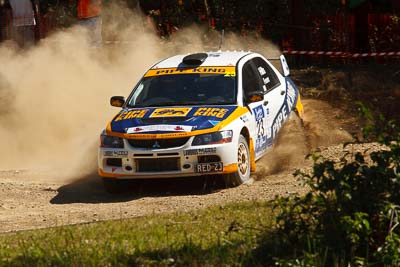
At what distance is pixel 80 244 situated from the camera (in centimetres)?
842

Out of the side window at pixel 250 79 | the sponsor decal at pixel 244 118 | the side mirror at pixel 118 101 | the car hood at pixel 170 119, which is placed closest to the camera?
the car hood at pixel 170 119

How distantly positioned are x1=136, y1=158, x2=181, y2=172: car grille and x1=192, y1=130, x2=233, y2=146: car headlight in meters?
0.33

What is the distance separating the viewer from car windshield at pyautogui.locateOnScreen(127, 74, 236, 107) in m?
13.2

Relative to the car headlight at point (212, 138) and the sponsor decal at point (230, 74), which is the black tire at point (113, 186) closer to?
the car headlight at point (212, 138)

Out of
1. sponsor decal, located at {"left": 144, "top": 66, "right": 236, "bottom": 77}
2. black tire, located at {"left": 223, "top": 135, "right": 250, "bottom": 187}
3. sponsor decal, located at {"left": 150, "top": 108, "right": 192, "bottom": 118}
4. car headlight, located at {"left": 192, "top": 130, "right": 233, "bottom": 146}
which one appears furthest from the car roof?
car headlight, located at {"left": 192, "top": 130, "right": 233, "bottom": 146}

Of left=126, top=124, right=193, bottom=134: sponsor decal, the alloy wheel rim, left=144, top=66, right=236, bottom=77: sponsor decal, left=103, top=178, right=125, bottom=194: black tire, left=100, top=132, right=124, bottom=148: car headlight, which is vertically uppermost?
left=144, top=66, right=236, bottom=77: sponsor decal

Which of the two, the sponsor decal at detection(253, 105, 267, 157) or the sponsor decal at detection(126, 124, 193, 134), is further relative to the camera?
the sponsor decal at detection(253, 105, 267, 157)

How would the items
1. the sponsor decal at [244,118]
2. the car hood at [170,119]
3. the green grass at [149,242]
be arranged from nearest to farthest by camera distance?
the green grass at [149,242] → the car hood at [170,119] → the sponsor decal at [244,118]

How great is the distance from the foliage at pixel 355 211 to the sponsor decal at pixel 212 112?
15.9ft

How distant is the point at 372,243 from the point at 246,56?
6.98m

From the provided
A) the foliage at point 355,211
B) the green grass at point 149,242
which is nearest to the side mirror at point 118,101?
the green grass at point 149,242

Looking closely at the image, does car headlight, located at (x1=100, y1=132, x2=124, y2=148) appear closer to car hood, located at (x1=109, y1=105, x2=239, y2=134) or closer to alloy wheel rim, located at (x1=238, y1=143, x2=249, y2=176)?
car hood, located at (x1=109, y1=105, x2=239, y2=134)

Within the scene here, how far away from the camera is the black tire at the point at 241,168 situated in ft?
41.0

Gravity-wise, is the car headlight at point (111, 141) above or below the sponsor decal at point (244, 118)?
below
